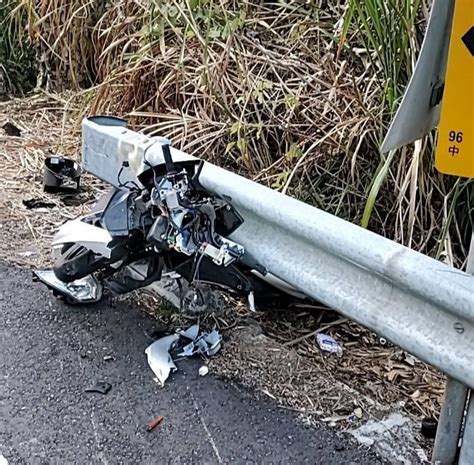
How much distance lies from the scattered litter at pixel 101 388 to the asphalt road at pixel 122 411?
0.02 metres

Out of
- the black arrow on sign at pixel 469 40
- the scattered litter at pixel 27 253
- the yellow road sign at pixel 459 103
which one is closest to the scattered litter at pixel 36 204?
the scattered litter at pixel 27 253

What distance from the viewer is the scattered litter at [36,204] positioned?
405 centimetres

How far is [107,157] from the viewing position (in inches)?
128

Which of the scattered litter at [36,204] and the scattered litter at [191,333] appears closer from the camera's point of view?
the scattered litter at [191,333]

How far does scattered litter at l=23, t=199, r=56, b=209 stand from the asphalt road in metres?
1.16

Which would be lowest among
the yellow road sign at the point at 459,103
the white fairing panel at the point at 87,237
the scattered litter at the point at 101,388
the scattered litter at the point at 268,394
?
the scattered litter at the point at 101,388

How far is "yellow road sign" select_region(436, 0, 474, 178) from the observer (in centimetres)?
201

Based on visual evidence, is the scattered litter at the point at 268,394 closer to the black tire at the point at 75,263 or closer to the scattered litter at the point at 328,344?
the scattered litter at the point at 328,344

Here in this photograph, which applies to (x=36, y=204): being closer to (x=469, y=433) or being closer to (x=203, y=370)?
(x=203, y=370)

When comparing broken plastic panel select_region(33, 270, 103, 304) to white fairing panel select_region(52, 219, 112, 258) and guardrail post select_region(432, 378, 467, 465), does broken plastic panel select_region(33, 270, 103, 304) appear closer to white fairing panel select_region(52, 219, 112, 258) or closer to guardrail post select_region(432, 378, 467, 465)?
white fairing panel select_region(52, 219, 112, 258)

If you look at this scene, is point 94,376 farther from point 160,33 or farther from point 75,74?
point 75,74

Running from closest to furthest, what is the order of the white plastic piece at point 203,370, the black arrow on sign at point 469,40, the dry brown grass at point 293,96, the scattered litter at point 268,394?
the black arrow on sign at point 469,40 → the scattered litter at point 268,394 → the white plastic piece at point 203,370 → the dry brown grass at point 293,96

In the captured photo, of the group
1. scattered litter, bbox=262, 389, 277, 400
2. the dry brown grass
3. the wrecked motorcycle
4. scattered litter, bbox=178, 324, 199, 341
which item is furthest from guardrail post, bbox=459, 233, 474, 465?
scattered litter, bbox=178, 324, 199, 341

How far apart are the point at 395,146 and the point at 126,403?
1.12 m
